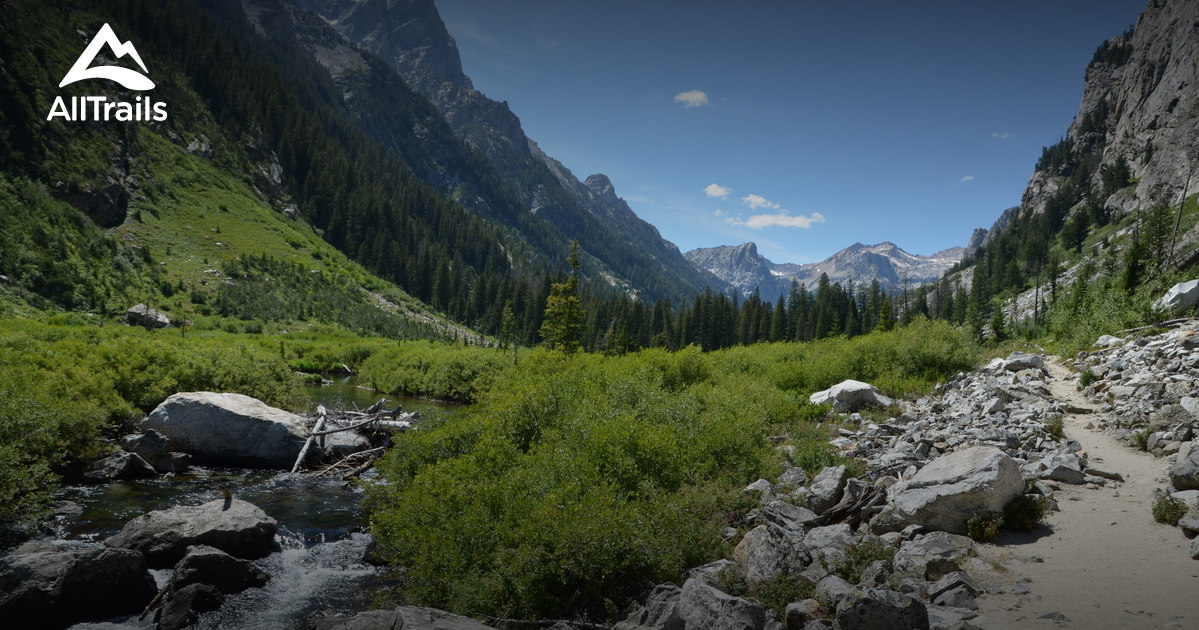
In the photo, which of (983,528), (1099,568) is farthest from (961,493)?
(1099,568)

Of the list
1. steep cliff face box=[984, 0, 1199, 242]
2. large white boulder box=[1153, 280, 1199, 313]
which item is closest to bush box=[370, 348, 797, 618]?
large white boulder box=[1153, 280, 1199, 313]

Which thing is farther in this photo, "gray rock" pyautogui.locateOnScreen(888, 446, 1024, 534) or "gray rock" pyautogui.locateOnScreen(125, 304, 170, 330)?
"gray rock" pyautogui.locateOnScreen(125, 304, 170, 330)

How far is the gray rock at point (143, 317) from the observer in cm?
5788

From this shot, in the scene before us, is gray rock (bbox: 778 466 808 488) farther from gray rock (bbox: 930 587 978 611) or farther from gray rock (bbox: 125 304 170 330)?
gray rock (bbox: 125 304 170 330)

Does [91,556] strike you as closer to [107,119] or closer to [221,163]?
[107,119]

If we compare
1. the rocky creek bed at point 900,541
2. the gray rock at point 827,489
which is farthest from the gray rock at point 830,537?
the gray rock at point 827,489

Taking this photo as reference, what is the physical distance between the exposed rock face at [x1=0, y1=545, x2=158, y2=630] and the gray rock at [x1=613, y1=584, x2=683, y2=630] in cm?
1145

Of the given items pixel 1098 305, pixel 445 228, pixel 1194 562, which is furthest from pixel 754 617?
pixel 445 228

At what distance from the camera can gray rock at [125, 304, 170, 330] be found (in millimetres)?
57875

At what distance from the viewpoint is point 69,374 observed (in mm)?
22672

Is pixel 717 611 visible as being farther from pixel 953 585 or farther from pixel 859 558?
pixel 953 585

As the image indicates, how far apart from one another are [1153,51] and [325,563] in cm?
22907

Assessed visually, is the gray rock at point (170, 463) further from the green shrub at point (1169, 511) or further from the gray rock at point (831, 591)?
the green shrub at point (1169, 511)

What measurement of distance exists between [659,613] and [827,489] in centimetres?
636
